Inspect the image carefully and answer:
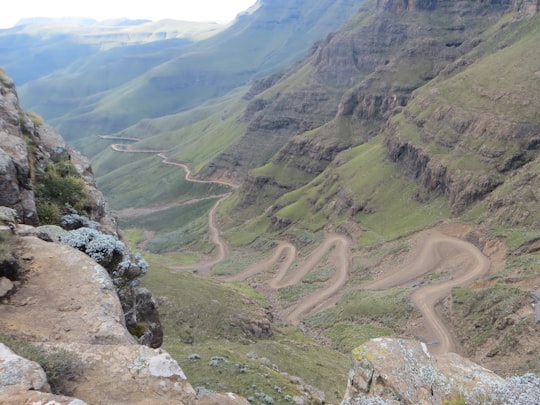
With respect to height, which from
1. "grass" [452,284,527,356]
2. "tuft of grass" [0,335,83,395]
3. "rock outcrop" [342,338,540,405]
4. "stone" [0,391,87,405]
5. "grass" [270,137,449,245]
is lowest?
"grass" [270,137,449,245]

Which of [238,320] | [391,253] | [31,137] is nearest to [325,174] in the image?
[391,253]

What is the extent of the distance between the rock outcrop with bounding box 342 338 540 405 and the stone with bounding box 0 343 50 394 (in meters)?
8.90

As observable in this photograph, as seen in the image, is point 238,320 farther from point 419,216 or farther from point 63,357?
point 419,216

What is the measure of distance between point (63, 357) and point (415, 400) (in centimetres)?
1024

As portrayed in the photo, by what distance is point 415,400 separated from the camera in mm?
12758

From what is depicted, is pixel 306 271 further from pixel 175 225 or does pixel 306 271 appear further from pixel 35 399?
pixel 175 225

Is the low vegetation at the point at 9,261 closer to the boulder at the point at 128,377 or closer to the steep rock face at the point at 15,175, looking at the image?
the boulder at the point at 128,377

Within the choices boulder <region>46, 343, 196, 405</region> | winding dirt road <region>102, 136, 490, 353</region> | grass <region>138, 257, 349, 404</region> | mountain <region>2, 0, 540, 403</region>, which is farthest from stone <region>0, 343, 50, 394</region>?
winding dirt road <region>102, 136, 490, 353</region>

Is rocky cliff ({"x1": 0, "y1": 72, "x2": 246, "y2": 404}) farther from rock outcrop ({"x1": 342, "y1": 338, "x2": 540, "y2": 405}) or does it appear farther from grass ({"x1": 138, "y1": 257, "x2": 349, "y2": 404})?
grass ({"x1": 138, "y1": 257, "x2": 349, "y2": 404})

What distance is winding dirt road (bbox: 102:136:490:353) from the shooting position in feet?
173

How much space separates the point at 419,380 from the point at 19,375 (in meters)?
11.2

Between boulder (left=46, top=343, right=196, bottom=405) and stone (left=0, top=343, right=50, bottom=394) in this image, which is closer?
stone (left=0, top=343, right=50, bottom=394)

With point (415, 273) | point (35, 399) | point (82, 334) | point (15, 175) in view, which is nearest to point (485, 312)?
point (415, 273)

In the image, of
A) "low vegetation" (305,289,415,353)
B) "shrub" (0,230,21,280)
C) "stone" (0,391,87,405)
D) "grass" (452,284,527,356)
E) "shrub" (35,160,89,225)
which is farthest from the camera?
"low vegetation" (305,289,415,353)
